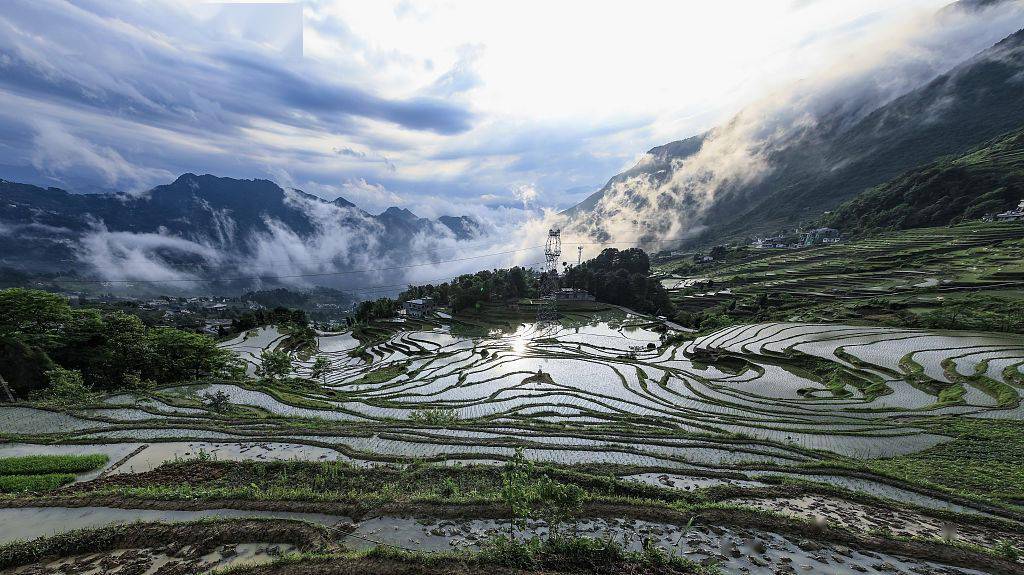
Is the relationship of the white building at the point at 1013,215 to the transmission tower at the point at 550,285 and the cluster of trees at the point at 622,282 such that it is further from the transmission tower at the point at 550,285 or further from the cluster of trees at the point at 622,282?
the transmission tower at the point at 550,285

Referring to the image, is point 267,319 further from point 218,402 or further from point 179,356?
point 218,402

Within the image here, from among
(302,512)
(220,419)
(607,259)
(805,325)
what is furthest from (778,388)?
(607,259)

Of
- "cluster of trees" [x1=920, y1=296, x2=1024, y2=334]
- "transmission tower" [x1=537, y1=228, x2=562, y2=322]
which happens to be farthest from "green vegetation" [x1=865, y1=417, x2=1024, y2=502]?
"transmission tower" [x1=537, y1=228, x2=562, y2=322]

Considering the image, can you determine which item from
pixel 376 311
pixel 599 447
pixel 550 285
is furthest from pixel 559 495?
pixel 550 285

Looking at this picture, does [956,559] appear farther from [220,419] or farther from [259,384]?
[259,384]

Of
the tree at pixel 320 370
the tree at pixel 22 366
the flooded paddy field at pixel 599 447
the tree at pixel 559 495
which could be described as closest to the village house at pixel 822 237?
the flooded paddy field at pixel 599 447
